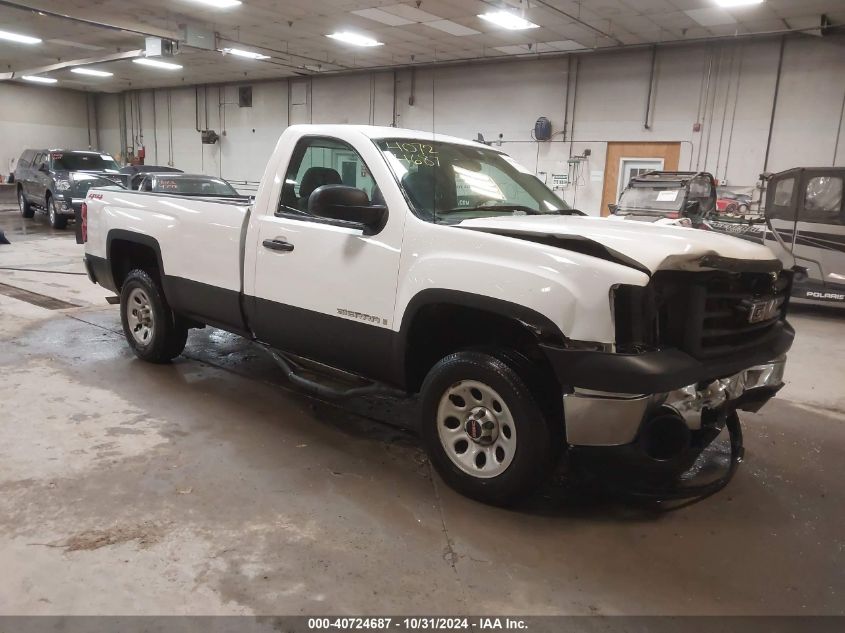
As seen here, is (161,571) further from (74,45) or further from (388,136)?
(74,45)

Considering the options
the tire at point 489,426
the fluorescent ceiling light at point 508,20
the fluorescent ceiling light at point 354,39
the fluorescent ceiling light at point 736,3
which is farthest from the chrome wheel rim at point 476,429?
the fluorescent ceiling light at point 354,39

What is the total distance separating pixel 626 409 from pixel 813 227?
7428 millimetres

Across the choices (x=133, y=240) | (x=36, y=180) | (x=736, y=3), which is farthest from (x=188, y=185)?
(x=736, y=3)

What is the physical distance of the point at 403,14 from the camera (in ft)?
37.0

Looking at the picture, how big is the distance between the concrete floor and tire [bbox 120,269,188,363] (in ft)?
1.68

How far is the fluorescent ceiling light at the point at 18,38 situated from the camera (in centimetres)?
1495

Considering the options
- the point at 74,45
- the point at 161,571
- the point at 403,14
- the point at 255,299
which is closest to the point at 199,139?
the point at 74,45

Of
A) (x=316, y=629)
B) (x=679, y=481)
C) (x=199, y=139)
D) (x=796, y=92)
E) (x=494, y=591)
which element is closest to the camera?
(x=316, y=629)

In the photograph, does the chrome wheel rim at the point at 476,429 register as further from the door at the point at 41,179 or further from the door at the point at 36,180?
the door at the point at 36,180

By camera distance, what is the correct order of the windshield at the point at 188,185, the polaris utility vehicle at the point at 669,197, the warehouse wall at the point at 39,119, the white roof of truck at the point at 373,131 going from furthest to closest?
the warehouse wall at the point at 39,119 → the windshield at the point at 188,185 → the polaris utility vehicle at the point at 669,197 → the white roof of truck at the point at 373,131

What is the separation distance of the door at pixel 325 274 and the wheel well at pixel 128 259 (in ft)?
5.05

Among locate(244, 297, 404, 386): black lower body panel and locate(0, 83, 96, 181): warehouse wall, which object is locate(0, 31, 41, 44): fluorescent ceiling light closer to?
locate(0, 83, 96, 181): warehouse wall

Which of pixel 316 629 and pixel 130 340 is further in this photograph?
pixel 130 340

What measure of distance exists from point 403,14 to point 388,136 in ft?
28.9
